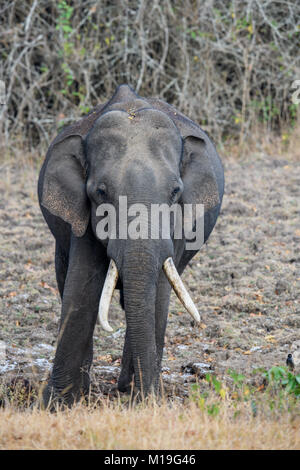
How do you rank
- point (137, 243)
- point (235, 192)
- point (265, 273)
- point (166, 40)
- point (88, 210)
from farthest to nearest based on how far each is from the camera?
1. point (166, 40)
2. point (235, 192)
3. point (265, 273)
4. point (88, 210)
5. point (137, 243)

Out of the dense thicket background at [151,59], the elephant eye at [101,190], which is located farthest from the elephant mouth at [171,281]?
the dense thicket background at [151,59]

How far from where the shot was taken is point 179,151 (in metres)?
5.85

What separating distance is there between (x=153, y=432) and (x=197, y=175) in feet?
7.68

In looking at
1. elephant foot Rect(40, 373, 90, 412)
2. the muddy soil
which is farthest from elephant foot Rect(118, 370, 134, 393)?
elephant foot Rect(40, 373, 90, 412)

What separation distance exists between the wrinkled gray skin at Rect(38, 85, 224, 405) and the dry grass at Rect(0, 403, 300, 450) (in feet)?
2.62

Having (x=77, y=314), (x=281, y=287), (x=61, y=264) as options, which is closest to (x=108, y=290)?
(x=77, y=314)

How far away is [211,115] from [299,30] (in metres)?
2.10

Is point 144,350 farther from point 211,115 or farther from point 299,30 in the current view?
point 299,30

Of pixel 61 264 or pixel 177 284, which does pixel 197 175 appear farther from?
pixel 61 264

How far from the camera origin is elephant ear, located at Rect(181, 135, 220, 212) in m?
5.96

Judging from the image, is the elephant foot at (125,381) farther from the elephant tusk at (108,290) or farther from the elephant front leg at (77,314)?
the elephant tusk at (108,290)

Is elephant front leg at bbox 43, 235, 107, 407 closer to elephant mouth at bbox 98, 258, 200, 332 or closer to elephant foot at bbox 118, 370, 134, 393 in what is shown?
elephant foot at bbox 118, 370, 134, 393

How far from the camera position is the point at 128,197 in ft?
17.3

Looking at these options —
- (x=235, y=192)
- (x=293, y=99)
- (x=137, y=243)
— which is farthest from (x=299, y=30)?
(x=137, y=243)
